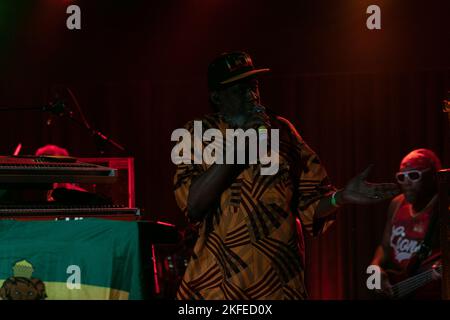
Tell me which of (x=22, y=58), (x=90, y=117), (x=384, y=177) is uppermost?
(x=22, y=58)

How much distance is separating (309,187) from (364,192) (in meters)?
0.19

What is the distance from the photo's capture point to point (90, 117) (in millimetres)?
7230

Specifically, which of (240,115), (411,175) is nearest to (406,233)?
(411,175)

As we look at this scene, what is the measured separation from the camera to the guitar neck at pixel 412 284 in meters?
4.66

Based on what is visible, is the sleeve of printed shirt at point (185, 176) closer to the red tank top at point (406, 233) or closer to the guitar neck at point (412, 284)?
the guitar neck at point (412, 284)

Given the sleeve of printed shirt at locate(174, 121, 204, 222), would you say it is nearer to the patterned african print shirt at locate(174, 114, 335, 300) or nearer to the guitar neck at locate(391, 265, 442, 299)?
the patterned african print shirt at locate(174, 114, 335, 300)

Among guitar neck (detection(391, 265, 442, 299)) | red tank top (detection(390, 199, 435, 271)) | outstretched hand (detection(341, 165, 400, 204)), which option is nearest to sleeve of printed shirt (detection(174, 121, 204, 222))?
outstretched hand (detection(341, 165, 400, 204))

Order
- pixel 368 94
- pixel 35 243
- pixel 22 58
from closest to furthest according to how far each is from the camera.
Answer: pixel 35 243 < pixel 22 58 < pixel 368 94

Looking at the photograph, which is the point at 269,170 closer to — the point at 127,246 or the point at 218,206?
the point at 218,206

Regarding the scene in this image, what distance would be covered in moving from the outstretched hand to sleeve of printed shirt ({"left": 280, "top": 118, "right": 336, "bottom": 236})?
10 cm

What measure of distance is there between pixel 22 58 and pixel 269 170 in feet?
14.9

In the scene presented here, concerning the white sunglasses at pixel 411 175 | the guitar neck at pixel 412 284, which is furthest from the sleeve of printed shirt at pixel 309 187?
the white sunglasses at pixel 411 175

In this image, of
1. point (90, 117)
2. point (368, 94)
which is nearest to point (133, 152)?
point (90, 117)

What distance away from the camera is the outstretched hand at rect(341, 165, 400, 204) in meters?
2.36
